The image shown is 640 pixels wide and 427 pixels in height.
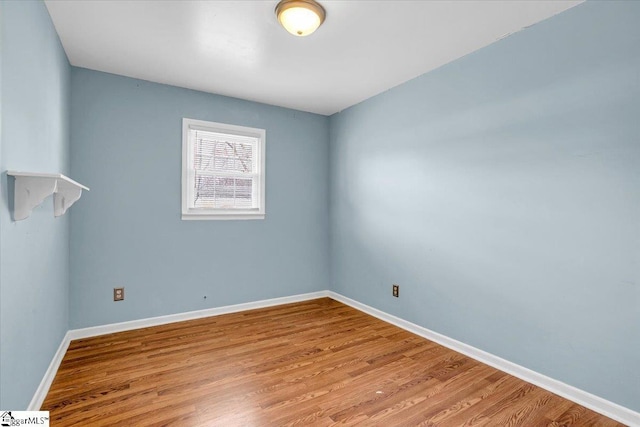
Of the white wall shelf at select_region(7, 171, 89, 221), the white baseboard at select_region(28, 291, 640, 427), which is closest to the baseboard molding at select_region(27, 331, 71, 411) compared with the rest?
the white baseboard at select_region(28, 291, 640, 427)

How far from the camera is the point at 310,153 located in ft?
14.0

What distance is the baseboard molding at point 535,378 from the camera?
6.02 feet

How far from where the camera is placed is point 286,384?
219 cm

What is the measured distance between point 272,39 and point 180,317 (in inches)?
112

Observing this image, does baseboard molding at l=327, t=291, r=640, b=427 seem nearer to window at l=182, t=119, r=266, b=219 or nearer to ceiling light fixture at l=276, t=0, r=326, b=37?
window at l=182, t=119, r=266, b=219

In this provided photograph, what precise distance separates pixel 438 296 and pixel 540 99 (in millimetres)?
1749

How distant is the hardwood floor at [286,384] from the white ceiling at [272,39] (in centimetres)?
248

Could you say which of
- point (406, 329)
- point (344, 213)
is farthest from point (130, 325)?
point (406, 329)

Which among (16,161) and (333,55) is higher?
(333,55)

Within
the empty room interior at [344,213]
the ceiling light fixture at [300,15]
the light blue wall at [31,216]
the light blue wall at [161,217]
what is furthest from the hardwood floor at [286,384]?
the ceiling light fixture at [300,15]

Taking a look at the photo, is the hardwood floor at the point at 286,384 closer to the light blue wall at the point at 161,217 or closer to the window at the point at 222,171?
the light blue wall at the point at 161,217

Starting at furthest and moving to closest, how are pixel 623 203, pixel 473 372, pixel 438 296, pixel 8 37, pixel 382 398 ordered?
1. pixel 438 296
2. pixel 473 372
3. pixel 382 398
4. pixel 623 203
5. pixel 8 37

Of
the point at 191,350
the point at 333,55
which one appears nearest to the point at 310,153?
the point at 333,55

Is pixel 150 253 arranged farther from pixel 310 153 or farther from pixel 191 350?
pixel 310 153
